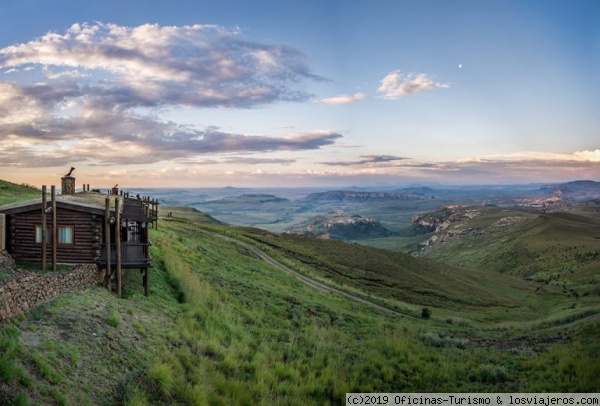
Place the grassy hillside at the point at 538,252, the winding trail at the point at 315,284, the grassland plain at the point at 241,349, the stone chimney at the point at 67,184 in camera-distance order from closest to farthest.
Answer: the grassland plain at the point at 241,349
the winding trail at the point at 315,284
the stone chimney at the point at 67,184
the grassy hillside at the point at 538,252

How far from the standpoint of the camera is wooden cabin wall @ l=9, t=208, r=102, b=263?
75.0ft

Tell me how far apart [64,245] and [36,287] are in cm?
679

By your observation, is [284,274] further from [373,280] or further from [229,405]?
[229,405]

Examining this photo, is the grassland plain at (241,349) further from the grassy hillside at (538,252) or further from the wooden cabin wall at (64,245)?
the grassy hillside at (538,252)

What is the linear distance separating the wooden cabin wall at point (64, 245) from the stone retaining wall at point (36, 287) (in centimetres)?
123

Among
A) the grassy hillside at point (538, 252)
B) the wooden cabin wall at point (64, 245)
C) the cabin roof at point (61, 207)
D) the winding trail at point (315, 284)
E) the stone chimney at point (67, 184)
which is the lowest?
the grassy hillside at point (538, 252)

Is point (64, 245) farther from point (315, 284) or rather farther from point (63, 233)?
point (315, 284)

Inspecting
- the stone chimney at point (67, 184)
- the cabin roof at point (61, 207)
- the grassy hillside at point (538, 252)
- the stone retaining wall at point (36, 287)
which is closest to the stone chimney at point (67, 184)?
the stone chimney at point (67, 184)

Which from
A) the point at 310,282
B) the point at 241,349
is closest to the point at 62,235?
the point at 241,349

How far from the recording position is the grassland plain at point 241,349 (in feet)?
42.7

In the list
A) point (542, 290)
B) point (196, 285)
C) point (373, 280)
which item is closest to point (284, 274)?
point (373, 280)

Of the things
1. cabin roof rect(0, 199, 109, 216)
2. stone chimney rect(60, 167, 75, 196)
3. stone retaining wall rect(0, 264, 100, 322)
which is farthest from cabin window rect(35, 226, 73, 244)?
stone chimney rect(60, 167, 75, 196)

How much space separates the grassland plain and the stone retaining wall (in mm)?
557

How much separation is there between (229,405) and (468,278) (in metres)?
74.8
